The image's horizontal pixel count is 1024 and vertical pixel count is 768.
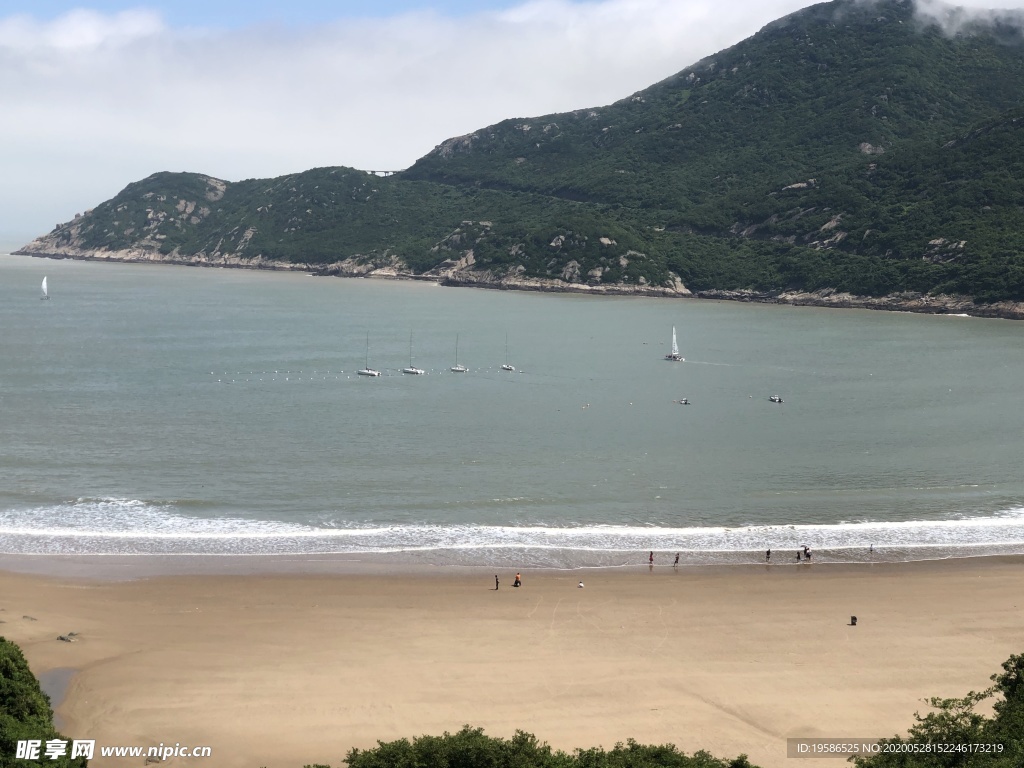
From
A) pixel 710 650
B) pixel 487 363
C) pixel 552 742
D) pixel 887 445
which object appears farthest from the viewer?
pixel 487 363

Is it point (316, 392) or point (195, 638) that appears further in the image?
point (316, 392)

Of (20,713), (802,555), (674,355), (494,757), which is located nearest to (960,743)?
(494,757)

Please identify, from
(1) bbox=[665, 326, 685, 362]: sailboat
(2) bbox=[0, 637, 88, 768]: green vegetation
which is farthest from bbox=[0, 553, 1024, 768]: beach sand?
(1) bbox=[665, 326, 685, 362]: sailboat

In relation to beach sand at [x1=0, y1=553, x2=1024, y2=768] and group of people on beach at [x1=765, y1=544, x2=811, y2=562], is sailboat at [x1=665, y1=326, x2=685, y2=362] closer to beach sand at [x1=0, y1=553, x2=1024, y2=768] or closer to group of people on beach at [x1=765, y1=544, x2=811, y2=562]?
group of people on beach at [x1=765, y1=544, x2=811, y2=562]

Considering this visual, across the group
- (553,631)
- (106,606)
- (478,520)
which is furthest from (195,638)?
(478,520)

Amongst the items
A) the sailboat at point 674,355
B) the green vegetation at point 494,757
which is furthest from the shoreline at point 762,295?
the green vegetation at point 494,757

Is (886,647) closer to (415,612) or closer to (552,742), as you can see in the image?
(552,742)
